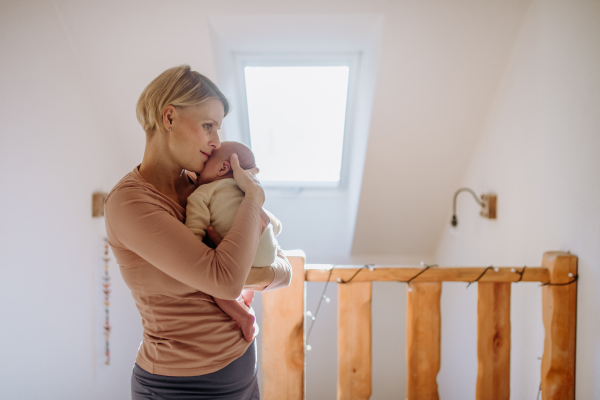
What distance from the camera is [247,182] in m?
0.97

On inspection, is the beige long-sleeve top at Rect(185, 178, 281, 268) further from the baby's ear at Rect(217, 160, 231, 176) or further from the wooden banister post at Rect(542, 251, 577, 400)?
the wooden banister post at Rect(542, 251, 577, 400)

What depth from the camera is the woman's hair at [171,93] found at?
90cm

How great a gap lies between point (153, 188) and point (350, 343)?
0.97m

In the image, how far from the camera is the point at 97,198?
7.32 ft

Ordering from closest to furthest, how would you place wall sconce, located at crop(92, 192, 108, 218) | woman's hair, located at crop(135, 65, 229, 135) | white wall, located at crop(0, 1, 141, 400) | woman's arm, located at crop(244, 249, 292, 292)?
woman's hair, located at crop(135, 65, 229, 135)
woman's arm, located at crop(244, 249, 292, 292)
white wall, located at crop(0, 1, 141, 400)
wall sconce, located at crop(92, 192, 108, 218)

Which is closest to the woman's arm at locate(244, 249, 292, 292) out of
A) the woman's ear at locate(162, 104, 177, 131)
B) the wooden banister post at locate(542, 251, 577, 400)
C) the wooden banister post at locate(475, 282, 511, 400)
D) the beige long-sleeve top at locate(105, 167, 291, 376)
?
the beige long-sleeve top at locate(105, 167, 291, 376)

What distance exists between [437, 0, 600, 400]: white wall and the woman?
1181mm

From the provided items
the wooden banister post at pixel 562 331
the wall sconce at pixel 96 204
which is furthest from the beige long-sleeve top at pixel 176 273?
the wall sconce at pixel 96 204

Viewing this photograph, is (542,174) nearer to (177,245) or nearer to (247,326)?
(247,326)

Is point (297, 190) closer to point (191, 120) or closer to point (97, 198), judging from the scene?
point (97, 198)

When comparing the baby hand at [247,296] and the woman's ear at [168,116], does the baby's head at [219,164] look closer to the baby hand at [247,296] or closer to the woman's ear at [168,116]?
the woman's ear at [168,116]

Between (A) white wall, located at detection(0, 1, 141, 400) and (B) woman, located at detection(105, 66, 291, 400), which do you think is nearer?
(B) woman, located at detection(105, 66, 291, 400)

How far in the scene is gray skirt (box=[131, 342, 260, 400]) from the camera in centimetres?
93

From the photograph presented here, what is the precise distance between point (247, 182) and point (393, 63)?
4.50ft
